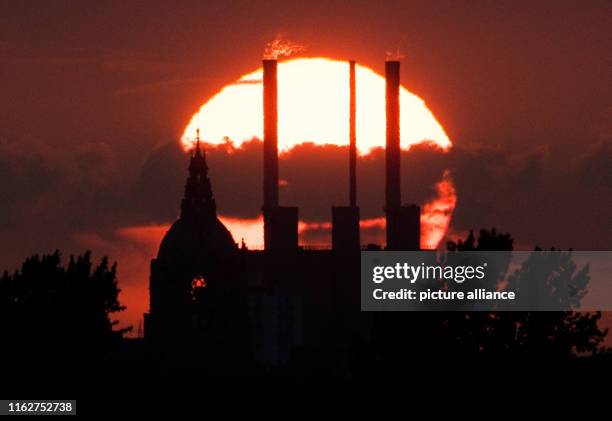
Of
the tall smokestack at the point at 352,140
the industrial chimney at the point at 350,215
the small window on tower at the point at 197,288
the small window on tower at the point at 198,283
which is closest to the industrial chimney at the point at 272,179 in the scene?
the industrial chimney at the point at 350,215

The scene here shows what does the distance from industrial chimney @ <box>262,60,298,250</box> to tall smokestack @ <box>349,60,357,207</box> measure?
15.9 feet

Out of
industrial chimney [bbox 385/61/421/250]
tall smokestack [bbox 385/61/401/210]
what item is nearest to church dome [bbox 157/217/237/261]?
industrial chimney [bbox 385/61/421/250]

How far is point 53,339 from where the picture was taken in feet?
276

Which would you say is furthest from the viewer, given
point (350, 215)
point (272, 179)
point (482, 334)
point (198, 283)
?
point (350, 215)

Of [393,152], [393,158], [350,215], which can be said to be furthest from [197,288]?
[393,152]

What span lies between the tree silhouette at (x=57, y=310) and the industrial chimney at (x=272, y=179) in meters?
78.1

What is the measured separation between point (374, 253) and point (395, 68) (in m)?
37.8

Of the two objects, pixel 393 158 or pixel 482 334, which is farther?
pixel 393 158

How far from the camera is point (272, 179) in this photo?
566 ft

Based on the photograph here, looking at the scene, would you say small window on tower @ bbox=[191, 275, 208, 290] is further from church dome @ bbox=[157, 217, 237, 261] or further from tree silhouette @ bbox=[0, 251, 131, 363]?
tree silhouette @ bbox=[0, 251, 131, 363]

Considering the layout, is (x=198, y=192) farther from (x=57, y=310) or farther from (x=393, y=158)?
(x=57, y=310)

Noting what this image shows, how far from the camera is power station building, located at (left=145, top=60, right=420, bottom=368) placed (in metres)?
174

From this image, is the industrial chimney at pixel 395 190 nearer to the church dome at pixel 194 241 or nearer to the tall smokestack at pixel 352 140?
the tall smokestack at pixel 352 140

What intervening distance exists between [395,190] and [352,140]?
596cm
